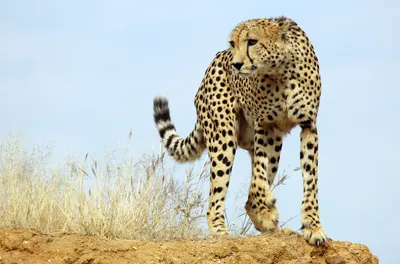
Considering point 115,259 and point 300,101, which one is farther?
point 300,101

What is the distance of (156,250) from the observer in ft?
18.6

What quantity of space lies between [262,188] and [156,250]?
43.8 inches

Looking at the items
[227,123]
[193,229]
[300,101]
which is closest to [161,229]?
[193,229]

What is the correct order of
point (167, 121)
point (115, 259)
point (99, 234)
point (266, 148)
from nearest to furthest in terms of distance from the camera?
1. point (115, 259)
2. point (99, 234)
3. point (266, 148)
4. point (167, 121)

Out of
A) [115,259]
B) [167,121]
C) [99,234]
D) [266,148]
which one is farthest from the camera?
[167,121]

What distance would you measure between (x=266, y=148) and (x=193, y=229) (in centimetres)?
91

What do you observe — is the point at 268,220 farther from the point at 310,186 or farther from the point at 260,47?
the point at 260,47

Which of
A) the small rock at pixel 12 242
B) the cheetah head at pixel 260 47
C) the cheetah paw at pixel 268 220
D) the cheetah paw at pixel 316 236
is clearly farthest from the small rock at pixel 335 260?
the small rock at pixel 12 242

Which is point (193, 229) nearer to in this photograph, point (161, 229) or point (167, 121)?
point (161, 229)

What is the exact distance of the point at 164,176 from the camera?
22.5ft

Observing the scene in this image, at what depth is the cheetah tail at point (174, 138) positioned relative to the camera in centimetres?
716

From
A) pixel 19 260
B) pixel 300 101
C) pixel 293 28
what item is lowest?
pixel 19 260

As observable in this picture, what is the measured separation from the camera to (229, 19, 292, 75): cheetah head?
5.98 metres

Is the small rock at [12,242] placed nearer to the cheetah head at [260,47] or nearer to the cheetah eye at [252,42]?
the cheetah head at [260,47]
